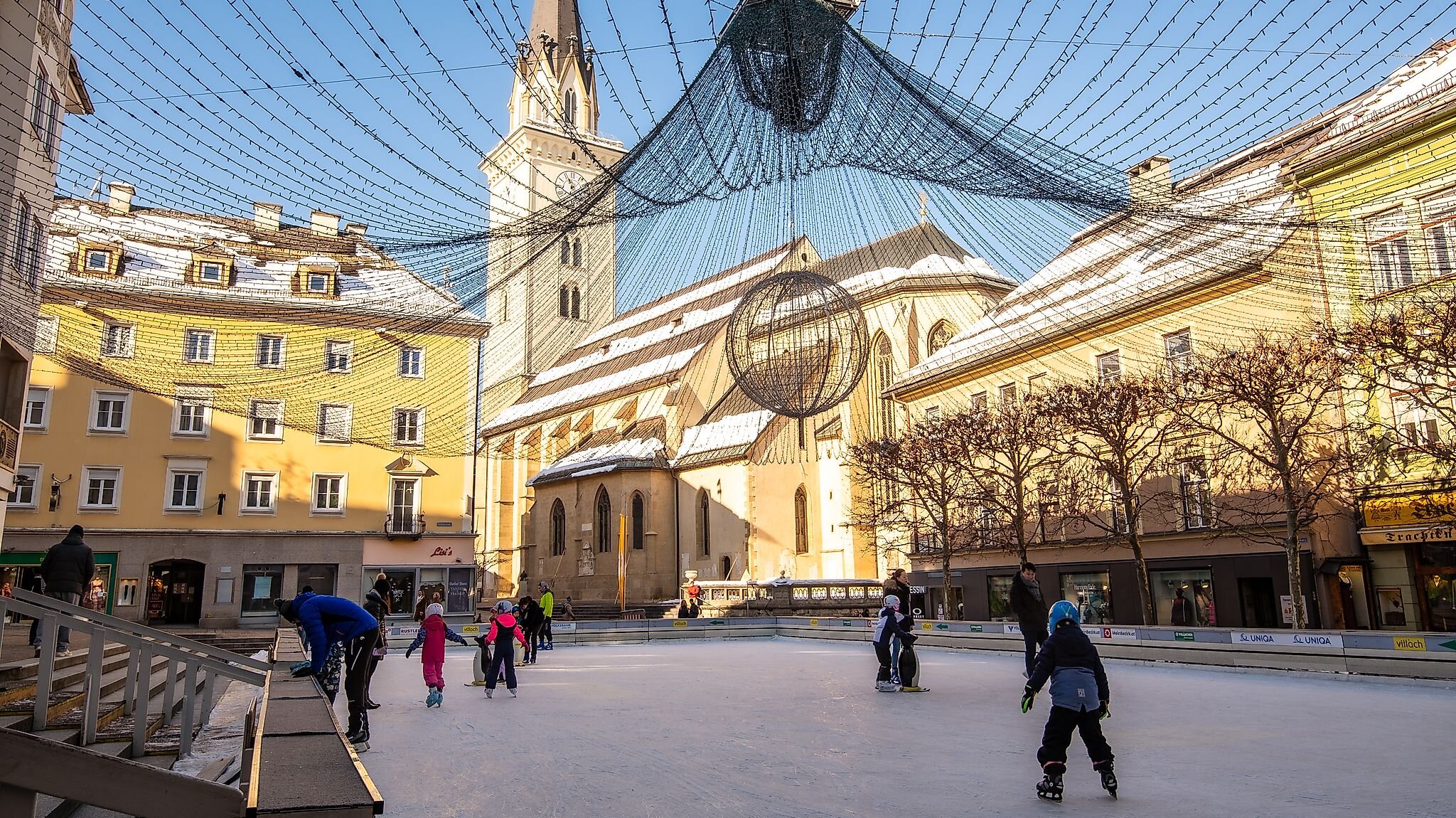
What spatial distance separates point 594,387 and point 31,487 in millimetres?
32304

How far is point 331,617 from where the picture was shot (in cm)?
929

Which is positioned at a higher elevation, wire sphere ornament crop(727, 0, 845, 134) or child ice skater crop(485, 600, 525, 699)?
wire sphere ornament crop(727, 0, 845, 134)

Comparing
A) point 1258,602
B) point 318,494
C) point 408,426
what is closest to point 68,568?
point 408,426

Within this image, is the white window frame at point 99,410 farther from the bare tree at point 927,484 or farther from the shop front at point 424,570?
the bare tree at point 927,484

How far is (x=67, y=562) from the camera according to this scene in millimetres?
13727

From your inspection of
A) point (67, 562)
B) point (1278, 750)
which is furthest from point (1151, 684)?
point (67, 562)

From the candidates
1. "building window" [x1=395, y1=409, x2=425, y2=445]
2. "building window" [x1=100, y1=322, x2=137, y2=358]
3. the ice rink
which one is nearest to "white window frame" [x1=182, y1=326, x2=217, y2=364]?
"building window" [x1=100, y1=322, x2=137, y2=358]

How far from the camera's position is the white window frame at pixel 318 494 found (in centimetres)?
3706

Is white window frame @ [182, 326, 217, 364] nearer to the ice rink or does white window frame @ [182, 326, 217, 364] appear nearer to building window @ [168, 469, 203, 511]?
the ice rink

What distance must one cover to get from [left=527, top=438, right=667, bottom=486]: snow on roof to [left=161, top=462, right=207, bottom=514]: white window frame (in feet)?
65.8

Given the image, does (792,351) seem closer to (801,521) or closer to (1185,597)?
(1185,597)

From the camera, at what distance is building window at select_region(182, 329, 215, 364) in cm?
789

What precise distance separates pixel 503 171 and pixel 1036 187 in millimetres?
3926

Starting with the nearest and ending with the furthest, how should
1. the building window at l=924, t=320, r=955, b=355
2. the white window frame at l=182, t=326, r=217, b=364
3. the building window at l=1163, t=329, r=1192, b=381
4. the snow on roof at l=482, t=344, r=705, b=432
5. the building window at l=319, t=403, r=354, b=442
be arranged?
the white window frame at l=182, t=326, r=217, b=364 → the building window at l=319, t=403, r=354, b=442 → the building window at l=1163, t=329, r=1192, b=381 → the building window at l=924, t=320, r=955, b=355 → the snow on roof at l=482, t=344, r=705, b=432
